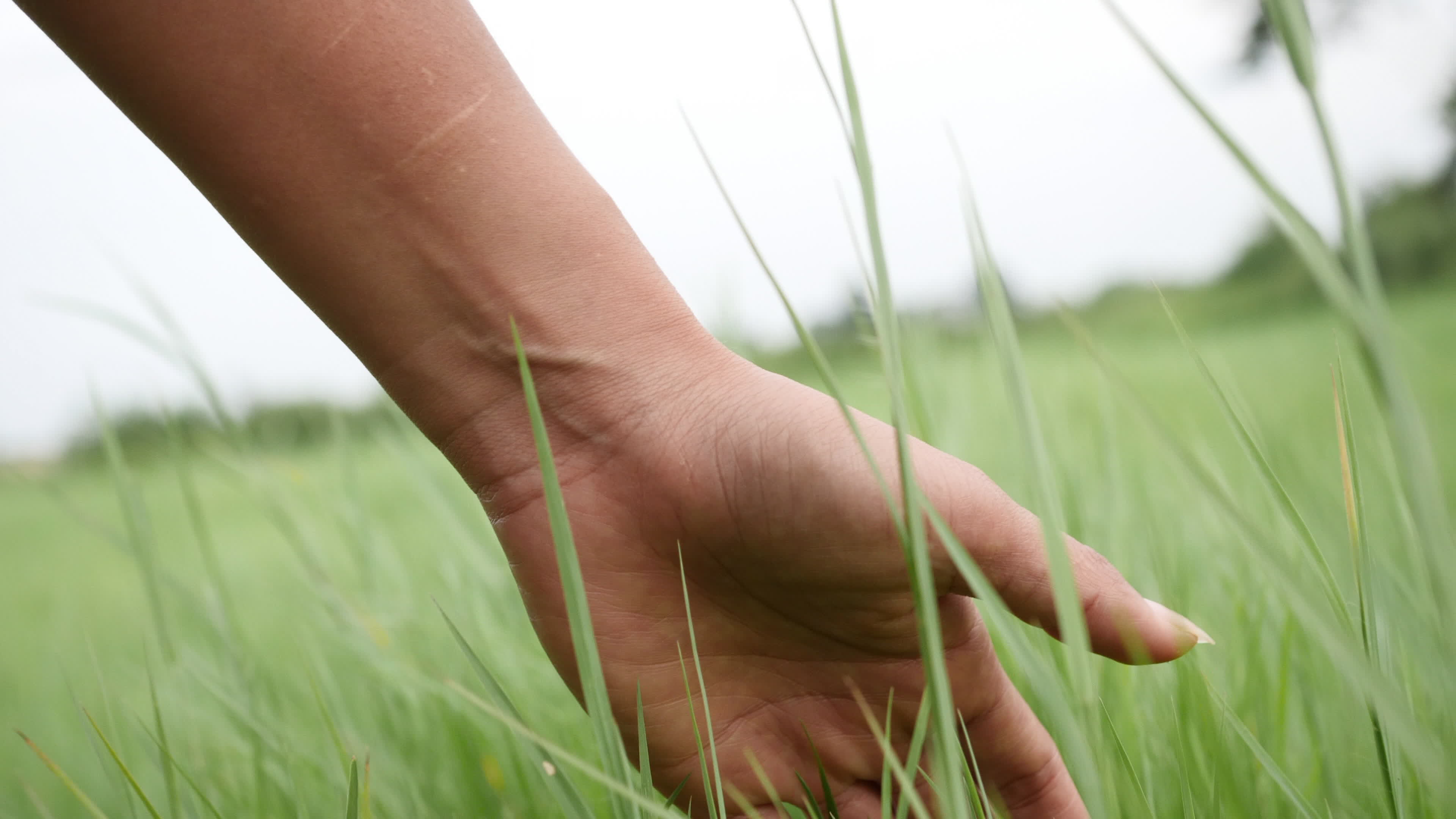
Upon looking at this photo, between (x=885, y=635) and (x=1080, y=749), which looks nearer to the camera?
(x=1080, y=749)

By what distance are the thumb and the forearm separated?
0.75 ft

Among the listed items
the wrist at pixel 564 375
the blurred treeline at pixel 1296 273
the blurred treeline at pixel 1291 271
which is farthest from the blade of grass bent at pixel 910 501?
the blurred treeline at pixel 1296 273

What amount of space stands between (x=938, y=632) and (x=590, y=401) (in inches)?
15.3

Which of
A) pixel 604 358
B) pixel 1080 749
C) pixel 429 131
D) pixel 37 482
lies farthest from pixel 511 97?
pixel 1080 749

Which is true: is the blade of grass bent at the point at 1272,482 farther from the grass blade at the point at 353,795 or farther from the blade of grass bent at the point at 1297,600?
the grass blade at the point at 353,795

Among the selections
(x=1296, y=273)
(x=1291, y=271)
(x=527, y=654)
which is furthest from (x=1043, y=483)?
(x=1291, y=271)

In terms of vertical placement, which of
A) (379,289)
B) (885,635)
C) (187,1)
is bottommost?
(885,635)

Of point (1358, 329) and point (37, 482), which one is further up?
point (37, 482)

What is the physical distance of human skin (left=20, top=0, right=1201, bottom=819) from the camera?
0.51 metres

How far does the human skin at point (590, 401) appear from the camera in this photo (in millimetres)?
511

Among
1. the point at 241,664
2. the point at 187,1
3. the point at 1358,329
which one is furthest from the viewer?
the point at 241,664

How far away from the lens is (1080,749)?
0.26 m

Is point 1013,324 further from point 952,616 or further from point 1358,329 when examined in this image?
point 952,616

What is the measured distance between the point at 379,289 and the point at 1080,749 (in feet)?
1.68
